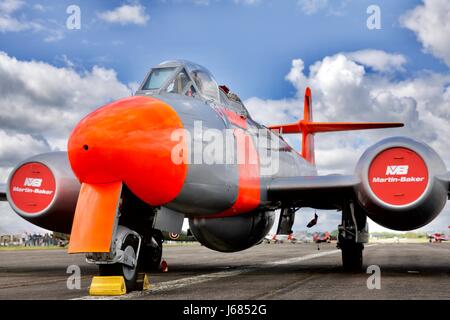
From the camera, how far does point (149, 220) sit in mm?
7359

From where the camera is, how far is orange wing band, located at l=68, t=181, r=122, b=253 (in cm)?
629

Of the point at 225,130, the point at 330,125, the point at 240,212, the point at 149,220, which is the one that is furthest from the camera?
the point at 330,125

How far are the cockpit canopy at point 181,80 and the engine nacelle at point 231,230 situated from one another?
2.14 m

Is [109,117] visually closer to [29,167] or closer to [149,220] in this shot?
[149,220]

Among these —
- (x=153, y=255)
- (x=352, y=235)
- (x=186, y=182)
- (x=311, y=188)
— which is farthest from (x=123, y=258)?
(x=352, y=235)

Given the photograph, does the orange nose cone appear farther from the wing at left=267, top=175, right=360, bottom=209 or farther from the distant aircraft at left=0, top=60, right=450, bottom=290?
the wing at left=267, top=175, right=360, bottom=209

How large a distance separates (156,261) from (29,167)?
336cm

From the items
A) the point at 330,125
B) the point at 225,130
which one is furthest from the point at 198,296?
the point at 330,125

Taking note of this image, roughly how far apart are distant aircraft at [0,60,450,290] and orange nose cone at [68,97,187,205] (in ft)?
0.04

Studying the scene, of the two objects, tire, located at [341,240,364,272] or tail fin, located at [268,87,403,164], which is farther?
tail fin, located at [268,87,403,164]

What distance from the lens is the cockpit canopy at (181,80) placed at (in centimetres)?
826

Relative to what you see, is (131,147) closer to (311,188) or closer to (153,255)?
(311,188)

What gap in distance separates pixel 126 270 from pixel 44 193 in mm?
3894

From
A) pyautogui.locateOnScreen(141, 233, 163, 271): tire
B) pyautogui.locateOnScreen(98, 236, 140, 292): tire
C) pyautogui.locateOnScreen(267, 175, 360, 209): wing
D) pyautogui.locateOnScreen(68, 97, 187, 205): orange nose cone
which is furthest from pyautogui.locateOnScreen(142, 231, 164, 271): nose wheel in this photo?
pyautogui.locateOnScreen(68, 97, 187, 205): orange nose cone
